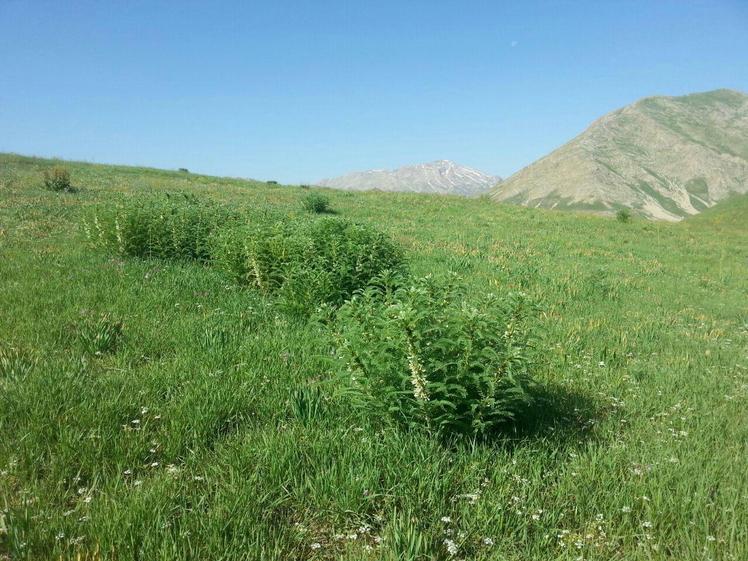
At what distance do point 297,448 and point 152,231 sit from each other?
8303mm

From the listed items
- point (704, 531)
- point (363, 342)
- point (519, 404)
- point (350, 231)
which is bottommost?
point (704, 531)

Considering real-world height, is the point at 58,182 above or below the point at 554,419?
above

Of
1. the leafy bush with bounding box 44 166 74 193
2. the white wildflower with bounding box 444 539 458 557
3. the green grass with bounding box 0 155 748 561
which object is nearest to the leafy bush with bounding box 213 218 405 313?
the green grass with bounding box 0 155 748 561

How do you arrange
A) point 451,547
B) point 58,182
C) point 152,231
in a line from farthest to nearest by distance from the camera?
point 58,182 < point 152,231 < point 451,547

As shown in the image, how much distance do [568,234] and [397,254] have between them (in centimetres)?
1493

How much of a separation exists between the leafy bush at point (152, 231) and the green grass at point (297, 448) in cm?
216

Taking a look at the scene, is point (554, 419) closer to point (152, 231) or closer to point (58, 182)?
point (152, 231)

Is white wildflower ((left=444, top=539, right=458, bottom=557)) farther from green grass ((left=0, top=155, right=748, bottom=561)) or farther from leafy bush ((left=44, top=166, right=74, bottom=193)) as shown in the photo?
leafy bush ((left=44, top=166, right=74, bottom=193))

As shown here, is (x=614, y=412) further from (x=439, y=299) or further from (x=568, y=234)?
(x=568, y=234)

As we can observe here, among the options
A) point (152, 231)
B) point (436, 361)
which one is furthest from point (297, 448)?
point (152, 231)

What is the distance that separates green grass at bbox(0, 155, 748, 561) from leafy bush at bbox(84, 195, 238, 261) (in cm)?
216

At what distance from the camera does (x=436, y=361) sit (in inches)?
140

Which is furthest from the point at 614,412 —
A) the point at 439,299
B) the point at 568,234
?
the point at 568,234

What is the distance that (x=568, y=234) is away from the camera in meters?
22.2
